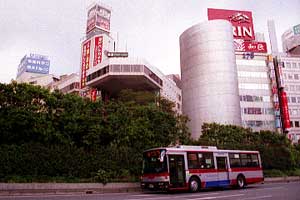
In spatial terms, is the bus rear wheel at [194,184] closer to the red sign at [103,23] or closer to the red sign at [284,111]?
the red sign at [284,111]

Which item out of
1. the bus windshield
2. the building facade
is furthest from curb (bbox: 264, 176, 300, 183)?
the building facade

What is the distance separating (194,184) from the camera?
632 inches

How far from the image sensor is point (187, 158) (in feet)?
53.5

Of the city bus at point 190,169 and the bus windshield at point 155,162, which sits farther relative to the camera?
the bus windshield at point 155,162

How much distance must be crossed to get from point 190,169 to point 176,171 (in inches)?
38.2

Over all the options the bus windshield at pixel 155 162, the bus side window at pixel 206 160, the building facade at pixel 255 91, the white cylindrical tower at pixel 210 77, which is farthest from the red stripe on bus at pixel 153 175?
the building facade at pixel 255 91

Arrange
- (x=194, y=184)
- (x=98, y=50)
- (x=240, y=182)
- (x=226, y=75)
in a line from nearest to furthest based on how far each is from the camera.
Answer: (x=194, y=184), (x=240, y=182), (x=226, y=75), (x=98, y=50)

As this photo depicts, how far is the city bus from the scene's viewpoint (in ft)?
50.8

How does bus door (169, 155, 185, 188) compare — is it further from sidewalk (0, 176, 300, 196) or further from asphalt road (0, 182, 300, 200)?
sidewalk (0, 176, 300, 196)

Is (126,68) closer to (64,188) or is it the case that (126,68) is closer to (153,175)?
(64,188)

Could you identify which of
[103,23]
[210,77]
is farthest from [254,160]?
→ [103,23]

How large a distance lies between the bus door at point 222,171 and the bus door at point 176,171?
3.09 meters

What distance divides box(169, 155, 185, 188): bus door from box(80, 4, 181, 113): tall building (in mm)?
34652

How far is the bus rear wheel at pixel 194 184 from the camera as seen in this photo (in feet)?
52.0
